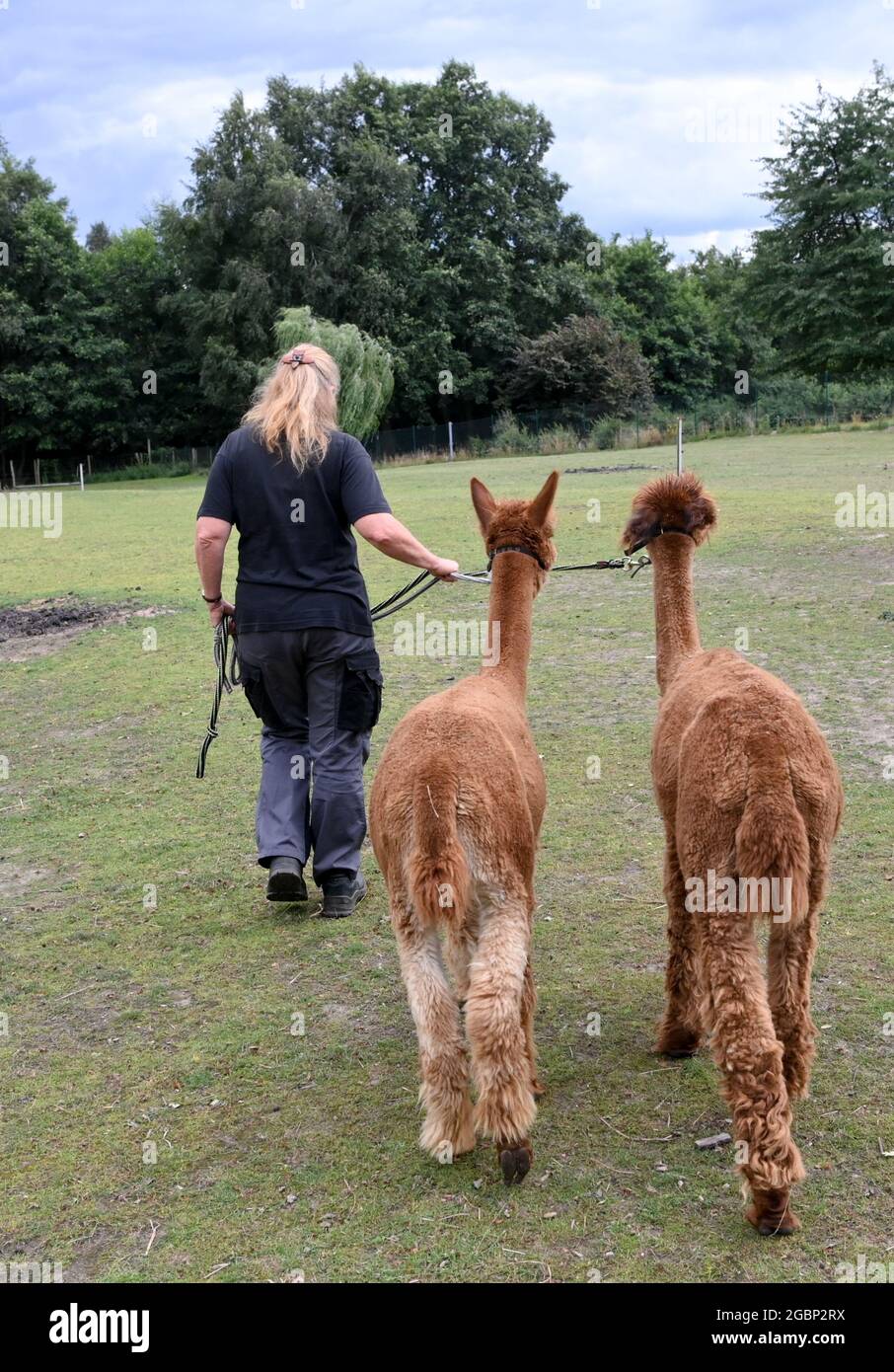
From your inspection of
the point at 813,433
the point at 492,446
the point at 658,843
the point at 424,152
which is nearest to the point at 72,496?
the point at 492,446

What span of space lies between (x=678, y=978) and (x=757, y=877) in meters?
0.99

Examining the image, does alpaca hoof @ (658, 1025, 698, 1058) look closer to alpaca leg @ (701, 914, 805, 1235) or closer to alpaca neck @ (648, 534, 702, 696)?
alpaca leg @ (701, 914, 805, 1235)

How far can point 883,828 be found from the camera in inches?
252

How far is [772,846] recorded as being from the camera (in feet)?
11.5

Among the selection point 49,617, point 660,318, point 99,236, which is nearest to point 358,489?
point 49,617

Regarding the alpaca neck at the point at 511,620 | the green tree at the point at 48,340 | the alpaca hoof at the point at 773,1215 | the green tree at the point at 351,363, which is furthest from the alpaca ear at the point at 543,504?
the green tree at the point at 48,340

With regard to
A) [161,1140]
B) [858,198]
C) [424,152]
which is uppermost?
[424,152]

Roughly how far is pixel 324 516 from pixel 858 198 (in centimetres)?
5558

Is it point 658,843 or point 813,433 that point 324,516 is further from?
point 813,433

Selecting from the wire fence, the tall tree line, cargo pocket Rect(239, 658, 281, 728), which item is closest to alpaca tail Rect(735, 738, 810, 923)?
cargo pocket Rect(239, 658, 281, 728)

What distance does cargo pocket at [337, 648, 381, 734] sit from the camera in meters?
5.65

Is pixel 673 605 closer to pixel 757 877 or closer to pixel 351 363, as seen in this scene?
pixel 757 877

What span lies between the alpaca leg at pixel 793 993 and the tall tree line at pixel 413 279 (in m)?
55.2

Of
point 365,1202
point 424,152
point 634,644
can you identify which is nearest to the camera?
point 365,1202
